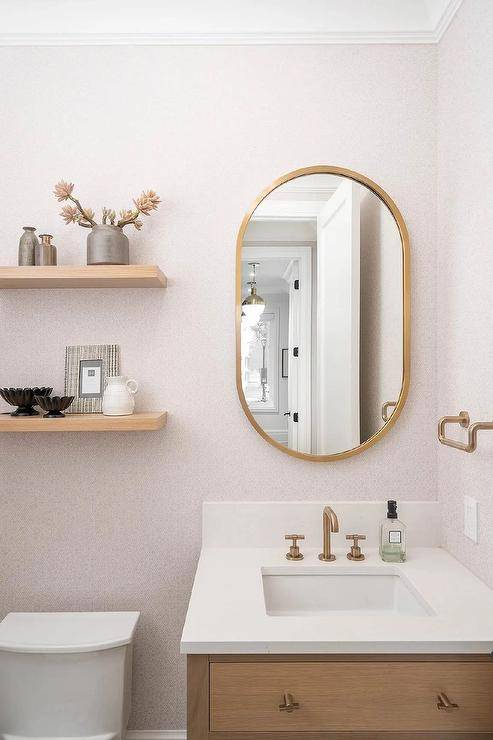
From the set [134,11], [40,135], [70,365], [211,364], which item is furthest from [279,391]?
[134,11]

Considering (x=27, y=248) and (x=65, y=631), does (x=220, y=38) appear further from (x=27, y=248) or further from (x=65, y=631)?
(x=65, y=631)

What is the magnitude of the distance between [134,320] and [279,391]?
55 centimetres

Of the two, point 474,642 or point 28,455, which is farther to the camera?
point 28,455

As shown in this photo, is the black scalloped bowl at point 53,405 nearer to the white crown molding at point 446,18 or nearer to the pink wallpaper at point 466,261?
the pink wallpaper at point 466,261

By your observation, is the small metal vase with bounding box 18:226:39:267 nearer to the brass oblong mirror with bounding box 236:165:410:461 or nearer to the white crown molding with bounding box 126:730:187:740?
the brass oblong mirror with bounding box 236:165:410:461

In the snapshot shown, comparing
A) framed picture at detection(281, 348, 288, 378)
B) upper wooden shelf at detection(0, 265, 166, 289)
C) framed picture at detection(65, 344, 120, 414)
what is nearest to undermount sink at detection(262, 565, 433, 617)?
framed picture at detection(281, 348, 288, 378)

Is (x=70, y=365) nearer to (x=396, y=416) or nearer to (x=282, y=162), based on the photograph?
(x=282, y=162)

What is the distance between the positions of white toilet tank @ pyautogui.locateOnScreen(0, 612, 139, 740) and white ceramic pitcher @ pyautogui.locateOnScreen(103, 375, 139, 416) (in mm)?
671

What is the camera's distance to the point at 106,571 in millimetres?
1903

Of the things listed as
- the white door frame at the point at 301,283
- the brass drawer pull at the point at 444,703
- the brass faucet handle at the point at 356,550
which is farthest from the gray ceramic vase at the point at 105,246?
the brass drawer pull at the point at 444,703

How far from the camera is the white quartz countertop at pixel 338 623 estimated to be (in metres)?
1.26

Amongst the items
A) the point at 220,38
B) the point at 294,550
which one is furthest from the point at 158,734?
the point at 220,38

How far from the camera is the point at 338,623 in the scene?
1345 mm

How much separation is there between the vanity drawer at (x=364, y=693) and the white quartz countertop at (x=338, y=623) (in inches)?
2.1
